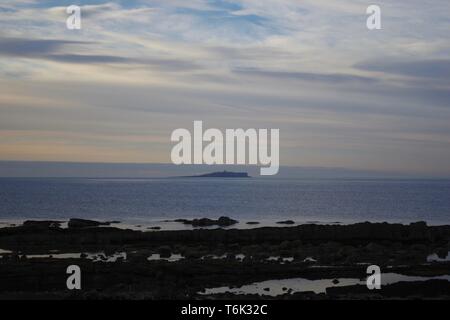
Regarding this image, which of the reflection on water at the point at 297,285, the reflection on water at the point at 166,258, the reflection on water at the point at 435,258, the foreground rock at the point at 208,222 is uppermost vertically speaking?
the reflection on water at the point at 297,285

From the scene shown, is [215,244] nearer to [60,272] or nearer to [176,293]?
[60,272]

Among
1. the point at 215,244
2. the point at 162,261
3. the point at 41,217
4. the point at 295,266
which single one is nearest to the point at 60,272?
the point at 162,261

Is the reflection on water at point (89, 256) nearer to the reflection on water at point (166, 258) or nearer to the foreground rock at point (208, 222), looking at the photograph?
the reflection on water at point (166, 258)

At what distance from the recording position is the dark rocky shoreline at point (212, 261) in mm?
31797

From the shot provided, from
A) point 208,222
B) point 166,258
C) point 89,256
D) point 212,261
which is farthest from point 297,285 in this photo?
point 208,222

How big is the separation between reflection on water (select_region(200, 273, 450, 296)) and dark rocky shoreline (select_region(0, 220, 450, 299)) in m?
1.01

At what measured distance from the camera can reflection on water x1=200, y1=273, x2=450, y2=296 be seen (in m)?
32.5

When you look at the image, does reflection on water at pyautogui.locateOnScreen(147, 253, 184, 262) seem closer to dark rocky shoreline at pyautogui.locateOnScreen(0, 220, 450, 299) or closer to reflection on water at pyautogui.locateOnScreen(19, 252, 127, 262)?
dark rocky shoreline at pyautogui.locateOnScreen(0, 220, 450, 299)

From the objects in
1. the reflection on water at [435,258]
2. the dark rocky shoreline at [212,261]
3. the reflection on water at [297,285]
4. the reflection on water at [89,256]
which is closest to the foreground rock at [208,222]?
the dark rocky shoreline at [212,261]

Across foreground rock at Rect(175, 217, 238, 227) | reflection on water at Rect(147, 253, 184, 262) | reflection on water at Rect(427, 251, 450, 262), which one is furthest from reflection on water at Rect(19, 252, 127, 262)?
foreground rock at Rect(175, 217, 238, 227)

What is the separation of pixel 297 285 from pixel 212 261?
9.11 metres

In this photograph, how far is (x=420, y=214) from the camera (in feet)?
405

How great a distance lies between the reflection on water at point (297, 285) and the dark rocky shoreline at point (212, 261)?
3.31 ft
